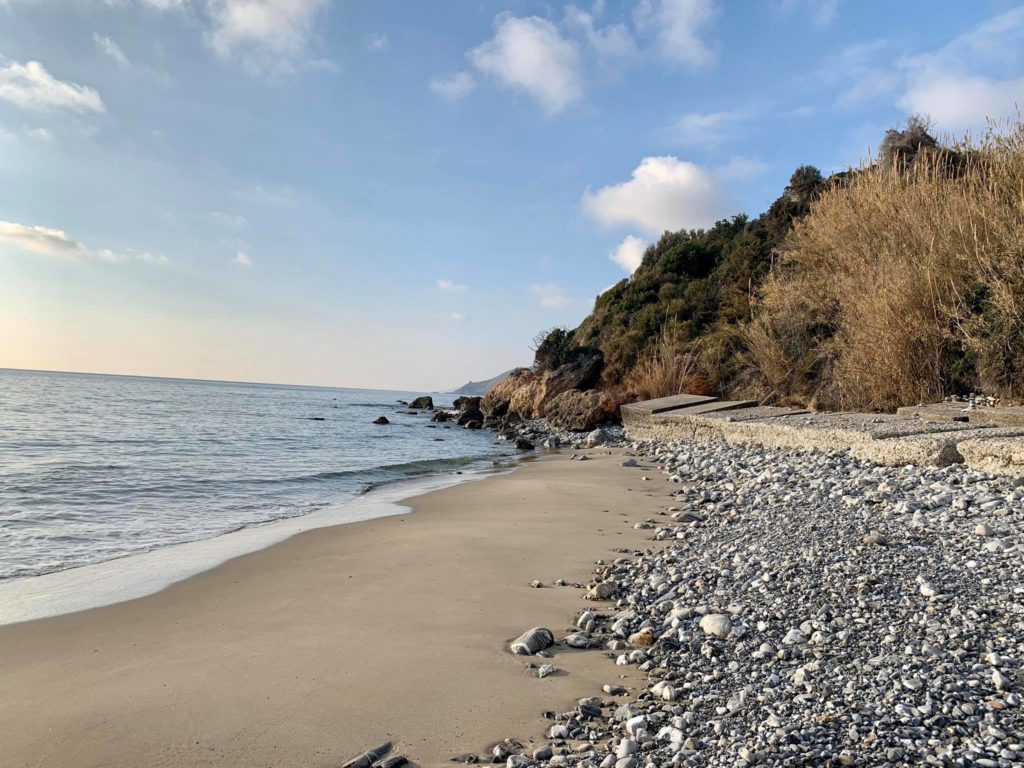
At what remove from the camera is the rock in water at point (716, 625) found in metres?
3.02

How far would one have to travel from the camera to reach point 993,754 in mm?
1790

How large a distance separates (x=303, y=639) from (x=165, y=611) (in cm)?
133

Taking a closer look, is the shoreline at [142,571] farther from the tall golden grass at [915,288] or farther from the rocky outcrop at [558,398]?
the rocky outcrop at [558,398]

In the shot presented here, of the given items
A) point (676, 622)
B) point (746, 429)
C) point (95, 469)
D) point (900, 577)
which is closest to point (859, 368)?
point (746, 429)

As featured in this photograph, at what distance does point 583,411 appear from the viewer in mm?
17609

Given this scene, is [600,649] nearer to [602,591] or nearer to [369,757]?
[602,591]

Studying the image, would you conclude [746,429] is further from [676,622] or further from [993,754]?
[993,754]

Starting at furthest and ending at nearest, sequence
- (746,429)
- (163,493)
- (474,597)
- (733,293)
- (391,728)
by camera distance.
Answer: (733,293) → (746,429) → (163,493) → (474,597) → (391,728)

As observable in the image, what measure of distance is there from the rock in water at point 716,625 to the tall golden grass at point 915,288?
726 cm

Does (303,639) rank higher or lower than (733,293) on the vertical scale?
lower

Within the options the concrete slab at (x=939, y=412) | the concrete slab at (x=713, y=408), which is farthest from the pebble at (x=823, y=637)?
the concrete slab at (x=713, y=408)

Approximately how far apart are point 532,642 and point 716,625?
92 centimetres

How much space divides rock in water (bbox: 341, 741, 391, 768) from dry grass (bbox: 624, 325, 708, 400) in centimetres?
1455

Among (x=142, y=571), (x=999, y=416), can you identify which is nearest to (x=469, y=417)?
(x=999, y=416)
